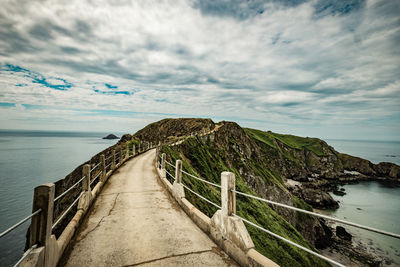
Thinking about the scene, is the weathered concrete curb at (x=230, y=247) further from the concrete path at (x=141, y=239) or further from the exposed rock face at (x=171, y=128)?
the exposed rock face at (x=171, y=128)

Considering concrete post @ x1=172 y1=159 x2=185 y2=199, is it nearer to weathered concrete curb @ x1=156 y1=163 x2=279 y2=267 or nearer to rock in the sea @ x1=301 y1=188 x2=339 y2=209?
weathered concrete curb @ x1=156 y1=163 x2=279 y2=267

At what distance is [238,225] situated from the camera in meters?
4.36

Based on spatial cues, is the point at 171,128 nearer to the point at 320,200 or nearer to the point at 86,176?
the point at 320,200

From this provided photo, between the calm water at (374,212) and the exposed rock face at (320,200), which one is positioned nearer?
the calm water at (374,212)

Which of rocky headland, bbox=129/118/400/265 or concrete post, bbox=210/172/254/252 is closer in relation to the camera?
concrete post, bbox=210/172/254/252

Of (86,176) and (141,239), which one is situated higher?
(86,176)

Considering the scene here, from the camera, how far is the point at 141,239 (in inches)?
201

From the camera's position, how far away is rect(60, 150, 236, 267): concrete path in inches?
166

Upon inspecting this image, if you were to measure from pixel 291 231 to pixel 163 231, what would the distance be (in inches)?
886

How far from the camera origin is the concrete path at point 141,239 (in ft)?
13.8

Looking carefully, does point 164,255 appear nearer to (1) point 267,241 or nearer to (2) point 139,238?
(2) point 139,238

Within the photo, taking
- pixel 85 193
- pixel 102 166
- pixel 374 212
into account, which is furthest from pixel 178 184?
pixel 374 212

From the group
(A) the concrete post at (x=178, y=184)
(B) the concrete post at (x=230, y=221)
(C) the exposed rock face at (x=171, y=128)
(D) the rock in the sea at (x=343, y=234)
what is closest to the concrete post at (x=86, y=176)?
(A) the concrete post at (x=178, y=184)

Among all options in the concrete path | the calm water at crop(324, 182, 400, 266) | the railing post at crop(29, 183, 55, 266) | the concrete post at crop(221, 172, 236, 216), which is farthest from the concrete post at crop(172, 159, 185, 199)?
the calm water at crop(324, 182, 400, 266)
